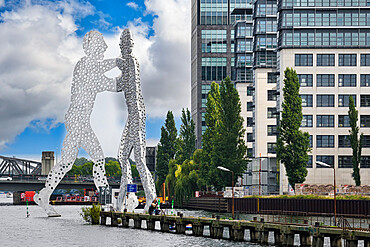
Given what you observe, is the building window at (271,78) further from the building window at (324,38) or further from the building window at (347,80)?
the building window at (347,80)

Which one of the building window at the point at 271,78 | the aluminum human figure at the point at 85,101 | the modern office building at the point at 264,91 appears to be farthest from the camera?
the building window at the point at 271,78

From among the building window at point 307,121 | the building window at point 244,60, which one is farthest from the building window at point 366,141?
the building window at point 244,60

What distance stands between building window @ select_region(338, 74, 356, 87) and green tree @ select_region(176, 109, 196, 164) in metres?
30.5

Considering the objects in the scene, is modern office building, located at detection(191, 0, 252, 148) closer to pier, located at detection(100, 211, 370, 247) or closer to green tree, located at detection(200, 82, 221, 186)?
green tree, located at detection(200, 82, 221, 186)

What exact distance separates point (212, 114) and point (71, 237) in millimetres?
49241

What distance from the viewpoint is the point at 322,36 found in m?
98.3

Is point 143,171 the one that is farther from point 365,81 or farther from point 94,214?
point 365,81

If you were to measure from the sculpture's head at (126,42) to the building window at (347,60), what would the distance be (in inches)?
1616

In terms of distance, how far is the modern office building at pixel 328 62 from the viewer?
97.6 meters

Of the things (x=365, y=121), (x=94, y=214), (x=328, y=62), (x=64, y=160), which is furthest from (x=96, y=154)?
(x=365, y=121)

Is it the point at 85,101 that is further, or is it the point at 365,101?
the point at 365,101

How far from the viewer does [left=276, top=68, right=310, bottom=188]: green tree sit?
86.0 m

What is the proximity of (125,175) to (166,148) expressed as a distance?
2425 inches

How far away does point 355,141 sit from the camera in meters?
90.5
